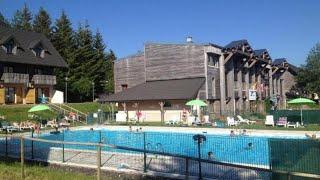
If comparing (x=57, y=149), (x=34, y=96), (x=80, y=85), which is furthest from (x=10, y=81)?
(x=57, y=149)

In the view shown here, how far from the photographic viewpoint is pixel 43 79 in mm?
49094

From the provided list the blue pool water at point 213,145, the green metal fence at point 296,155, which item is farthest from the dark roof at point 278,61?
the green metal fence at point 296,155

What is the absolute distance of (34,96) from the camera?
47.7m

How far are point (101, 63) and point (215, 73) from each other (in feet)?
93.6

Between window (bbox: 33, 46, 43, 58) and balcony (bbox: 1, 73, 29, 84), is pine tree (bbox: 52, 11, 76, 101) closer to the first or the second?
window (bbox: 33, 46, 43, 58)

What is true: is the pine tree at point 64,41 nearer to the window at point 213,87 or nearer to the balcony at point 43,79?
the balcony at point 43,79

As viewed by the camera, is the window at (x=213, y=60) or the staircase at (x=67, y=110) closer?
the staircase at (x=67, y=110)

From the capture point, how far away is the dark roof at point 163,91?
128 ft

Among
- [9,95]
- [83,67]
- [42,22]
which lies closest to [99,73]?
[83,67]

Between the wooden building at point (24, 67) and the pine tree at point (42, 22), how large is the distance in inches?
632

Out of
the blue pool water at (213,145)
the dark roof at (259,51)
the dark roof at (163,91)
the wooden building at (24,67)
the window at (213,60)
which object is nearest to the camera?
the blue pool water at (213,145)

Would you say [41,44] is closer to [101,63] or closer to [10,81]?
[10,81]

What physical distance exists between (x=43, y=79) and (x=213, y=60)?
19.0 metres

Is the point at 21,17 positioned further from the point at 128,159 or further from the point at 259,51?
the point at 128,159
